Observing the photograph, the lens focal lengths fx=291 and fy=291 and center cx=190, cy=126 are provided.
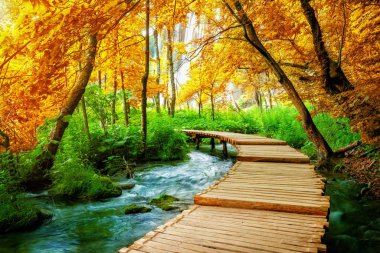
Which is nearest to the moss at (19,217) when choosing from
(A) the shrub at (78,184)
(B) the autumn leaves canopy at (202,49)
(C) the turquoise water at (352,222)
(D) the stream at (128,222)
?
(D) the stream at (128,222)

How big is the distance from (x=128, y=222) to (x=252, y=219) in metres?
3.10

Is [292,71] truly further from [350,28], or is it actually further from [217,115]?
[217,115]

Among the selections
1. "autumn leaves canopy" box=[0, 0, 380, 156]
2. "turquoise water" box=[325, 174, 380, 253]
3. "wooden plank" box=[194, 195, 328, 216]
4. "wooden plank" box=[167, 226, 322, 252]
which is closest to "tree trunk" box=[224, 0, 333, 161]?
"autumn leaves canopy" box=[0, 0, 380, 156]

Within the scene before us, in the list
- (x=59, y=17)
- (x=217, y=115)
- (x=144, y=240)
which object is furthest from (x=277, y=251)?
Answer: (x=217, y=115)

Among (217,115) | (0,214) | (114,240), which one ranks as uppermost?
(217,115)

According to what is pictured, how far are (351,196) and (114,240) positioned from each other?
517cm

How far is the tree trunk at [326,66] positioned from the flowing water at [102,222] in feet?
14.1

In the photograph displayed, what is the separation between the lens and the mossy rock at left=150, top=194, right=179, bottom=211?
6348 mm

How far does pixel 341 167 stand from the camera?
8.26 metres

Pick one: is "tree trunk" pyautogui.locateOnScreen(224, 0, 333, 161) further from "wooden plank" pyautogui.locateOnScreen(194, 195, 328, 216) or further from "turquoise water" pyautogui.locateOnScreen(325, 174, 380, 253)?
"wooden plank" pyautogui.locateOnScreen(194, 195, 328, 216)

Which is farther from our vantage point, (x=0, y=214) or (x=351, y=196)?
(x=351, y=196)

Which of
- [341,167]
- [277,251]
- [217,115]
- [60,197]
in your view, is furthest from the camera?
[217,115]

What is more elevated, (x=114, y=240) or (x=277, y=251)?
(x=277, y=251)

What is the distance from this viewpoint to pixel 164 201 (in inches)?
270
